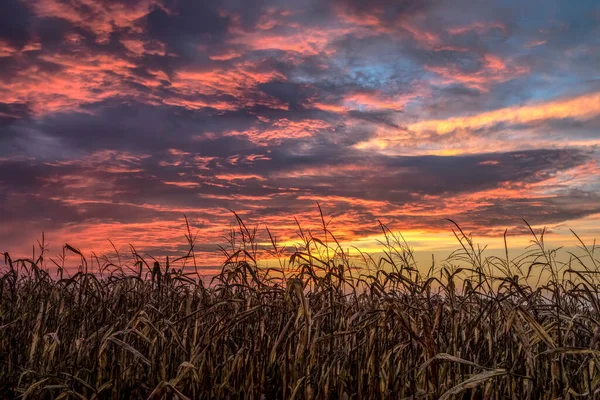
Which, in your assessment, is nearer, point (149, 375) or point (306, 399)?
point (306, 399)

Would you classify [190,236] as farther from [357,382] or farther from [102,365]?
[357,382]

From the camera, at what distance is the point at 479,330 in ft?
18.7

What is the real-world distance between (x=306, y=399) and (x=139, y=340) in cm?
219

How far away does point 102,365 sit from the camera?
5188 millimetres

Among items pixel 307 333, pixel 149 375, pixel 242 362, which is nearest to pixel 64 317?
pixel 149 375

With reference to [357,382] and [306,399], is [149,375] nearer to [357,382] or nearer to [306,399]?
[306,399]

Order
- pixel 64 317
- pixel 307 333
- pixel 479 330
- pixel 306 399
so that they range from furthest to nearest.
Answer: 1. pixel 64 317
2. pixel 479 330
3. pixel 306 399
4. pixel 307 333

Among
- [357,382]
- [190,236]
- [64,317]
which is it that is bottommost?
[357,382]

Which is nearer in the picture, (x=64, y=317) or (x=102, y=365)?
(x=102, y=365)

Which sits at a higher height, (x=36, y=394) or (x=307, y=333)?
(x=307, y=333)

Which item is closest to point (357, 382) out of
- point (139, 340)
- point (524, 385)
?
point (524, 385)

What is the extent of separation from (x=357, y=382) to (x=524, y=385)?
1.44 metres

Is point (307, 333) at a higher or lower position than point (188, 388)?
higher

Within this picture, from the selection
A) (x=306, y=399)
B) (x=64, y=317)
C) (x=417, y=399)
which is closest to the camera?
(x=417, y=399)
